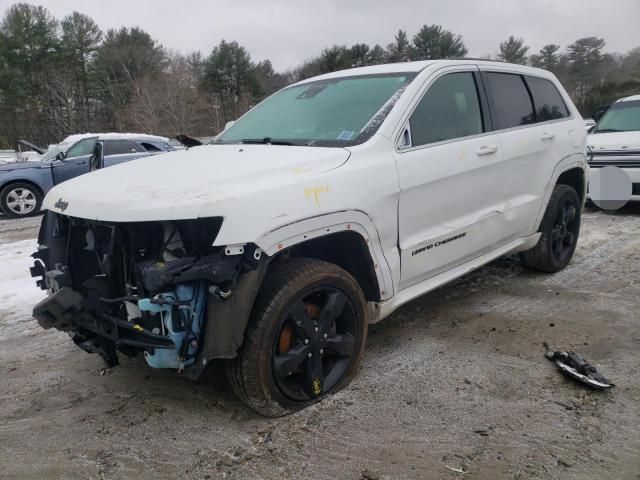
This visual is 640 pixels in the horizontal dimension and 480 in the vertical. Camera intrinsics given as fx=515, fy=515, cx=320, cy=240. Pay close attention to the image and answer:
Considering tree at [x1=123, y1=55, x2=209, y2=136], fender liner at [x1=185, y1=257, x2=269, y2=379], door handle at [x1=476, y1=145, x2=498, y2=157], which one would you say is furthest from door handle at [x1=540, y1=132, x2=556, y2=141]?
tree at [x1=123, y1=55, x2=209, y2=136]

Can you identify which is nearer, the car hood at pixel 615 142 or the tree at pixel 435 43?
the car hood at pixel 615 142

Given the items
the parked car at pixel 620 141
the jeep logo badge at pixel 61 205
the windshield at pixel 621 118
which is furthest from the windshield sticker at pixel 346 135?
the windshield at pixel 621 118

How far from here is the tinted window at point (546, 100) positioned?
4.57m

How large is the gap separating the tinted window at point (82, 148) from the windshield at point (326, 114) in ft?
27.9

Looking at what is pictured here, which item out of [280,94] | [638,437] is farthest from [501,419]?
[280,94]

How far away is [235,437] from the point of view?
2.62 meters

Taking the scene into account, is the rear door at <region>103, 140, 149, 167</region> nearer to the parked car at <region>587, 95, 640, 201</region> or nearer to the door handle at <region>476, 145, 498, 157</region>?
the parked car at <region>587, 95, 640, 201</region>

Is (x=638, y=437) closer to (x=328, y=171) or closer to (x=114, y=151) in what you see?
(x=328, y=171)

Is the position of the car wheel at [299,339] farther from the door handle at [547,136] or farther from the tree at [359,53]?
the tree at [359,53]

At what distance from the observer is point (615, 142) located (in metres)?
7.89

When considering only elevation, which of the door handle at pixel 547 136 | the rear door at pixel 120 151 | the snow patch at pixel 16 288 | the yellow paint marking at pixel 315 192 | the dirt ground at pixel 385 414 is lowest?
the dirt ground at pixel 385 414

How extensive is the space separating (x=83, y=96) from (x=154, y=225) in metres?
44.3

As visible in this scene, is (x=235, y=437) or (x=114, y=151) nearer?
(x=235, y=437)

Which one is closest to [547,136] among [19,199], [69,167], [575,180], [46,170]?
[575,180]
